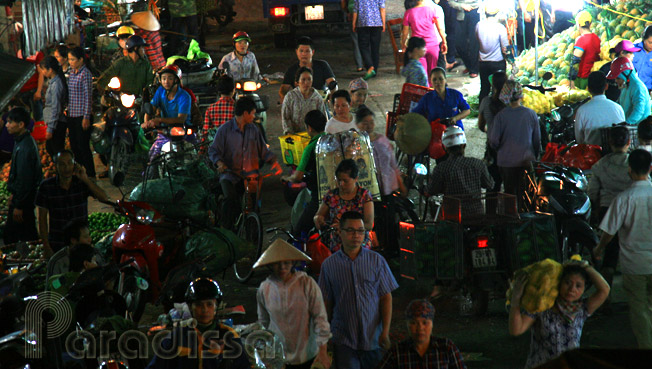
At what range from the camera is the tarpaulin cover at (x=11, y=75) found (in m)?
A: 6.33

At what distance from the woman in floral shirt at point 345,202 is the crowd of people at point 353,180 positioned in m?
0.01

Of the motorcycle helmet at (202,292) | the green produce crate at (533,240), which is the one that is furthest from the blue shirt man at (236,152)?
the motorcycle helmet at (202,292)

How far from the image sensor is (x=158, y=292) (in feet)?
27.7

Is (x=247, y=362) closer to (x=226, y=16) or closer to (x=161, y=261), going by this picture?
(x=161, y=261)

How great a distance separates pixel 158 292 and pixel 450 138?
10.6 ft

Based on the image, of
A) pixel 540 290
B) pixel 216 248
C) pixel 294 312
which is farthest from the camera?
pixel 216 248

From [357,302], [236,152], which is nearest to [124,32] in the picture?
[236,152]

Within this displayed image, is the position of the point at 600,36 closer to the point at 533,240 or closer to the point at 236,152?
the point at 236,152

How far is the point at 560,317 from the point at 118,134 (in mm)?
8345

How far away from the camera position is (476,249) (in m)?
8.05

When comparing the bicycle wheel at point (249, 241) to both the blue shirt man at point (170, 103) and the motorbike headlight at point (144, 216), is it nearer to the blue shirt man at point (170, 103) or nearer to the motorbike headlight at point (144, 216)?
the motorbike headlight at point (144, 216)

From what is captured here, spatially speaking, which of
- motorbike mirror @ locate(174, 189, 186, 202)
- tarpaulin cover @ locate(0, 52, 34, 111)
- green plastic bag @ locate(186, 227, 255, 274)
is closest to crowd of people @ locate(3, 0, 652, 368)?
motorbike mirror @ locate(174, 189, 186, 202)

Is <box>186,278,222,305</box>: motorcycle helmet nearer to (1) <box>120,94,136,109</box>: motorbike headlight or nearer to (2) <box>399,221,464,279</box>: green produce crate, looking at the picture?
(2) <box>399,221,464,279</box>: green produce crate

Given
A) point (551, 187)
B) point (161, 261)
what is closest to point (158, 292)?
point (161, 261)
